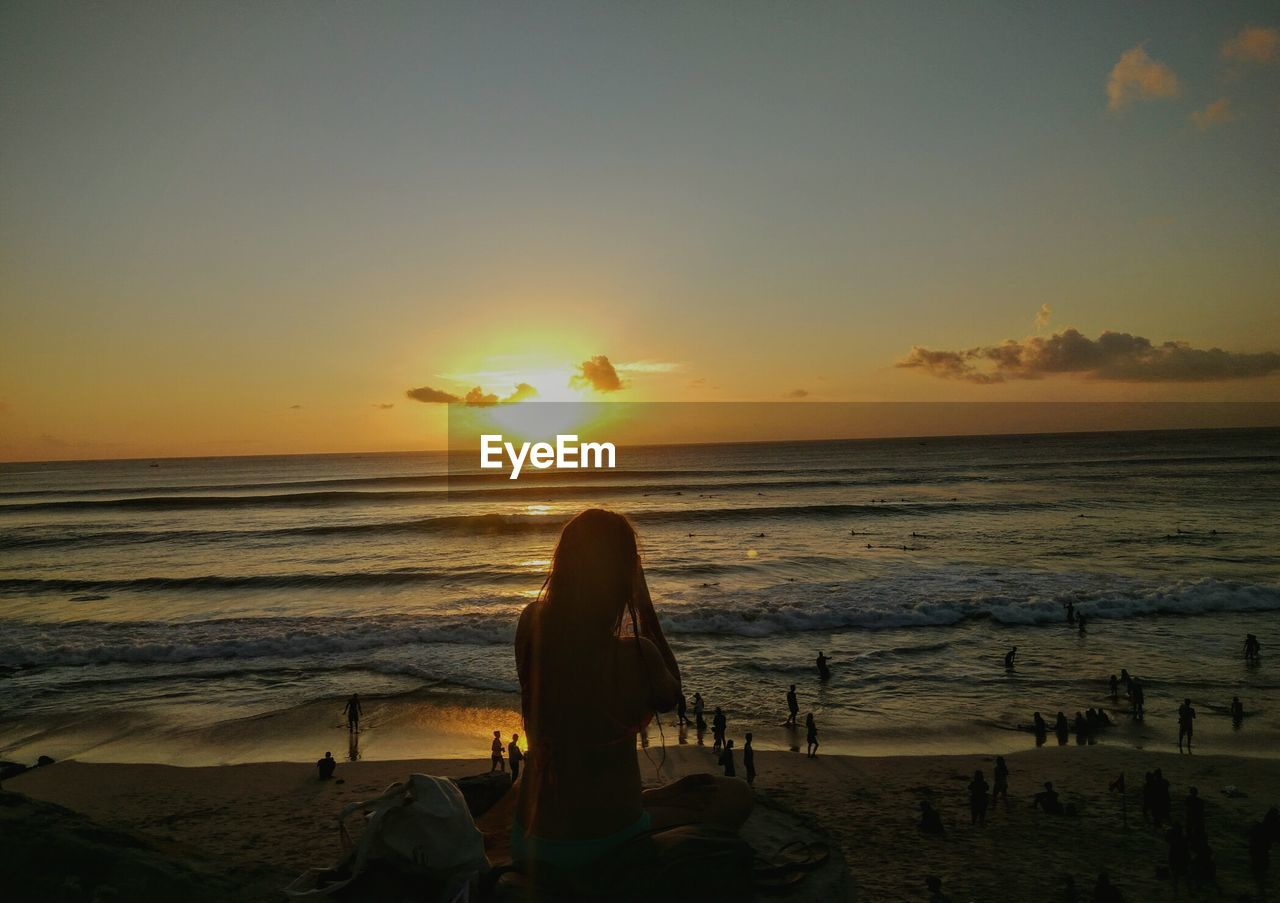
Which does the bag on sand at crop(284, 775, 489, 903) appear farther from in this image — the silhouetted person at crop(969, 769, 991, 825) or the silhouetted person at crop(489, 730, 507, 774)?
the silhouetted person at crop(489, 730, 507, 774)

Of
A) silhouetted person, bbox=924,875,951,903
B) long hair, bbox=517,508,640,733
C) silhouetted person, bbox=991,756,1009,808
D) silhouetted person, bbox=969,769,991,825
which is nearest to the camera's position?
long hair, bbox=517,508,640,733

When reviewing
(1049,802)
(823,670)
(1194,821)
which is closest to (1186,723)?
(1049,802)

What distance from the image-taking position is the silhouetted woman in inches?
130

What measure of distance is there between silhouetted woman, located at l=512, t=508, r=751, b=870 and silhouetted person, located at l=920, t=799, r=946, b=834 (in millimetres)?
7413

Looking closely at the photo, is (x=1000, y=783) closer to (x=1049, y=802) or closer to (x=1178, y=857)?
(x=1049, y=802)

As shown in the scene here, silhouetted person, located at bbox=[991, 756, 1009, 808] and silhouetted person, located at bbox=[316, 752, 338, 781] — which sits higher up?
silhouetted person, located at bbox=[991, 756, 1009, 808]

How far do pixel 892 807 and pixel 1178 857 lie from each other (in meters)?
3.31

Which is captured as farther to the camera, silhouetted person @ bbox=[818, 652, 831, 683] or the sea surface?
silhouetted person @ bbox=[818, 652, 831, 683]

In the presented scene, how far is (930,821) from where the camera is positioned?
31.3 ft

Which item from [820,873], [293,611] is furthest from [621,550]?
[293,611]

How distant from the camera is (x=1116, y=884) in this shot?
824cm

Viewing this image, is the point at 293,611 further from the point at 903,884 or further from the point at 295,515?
the point at 295,515

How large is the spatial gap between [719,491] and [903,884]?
2418 inches

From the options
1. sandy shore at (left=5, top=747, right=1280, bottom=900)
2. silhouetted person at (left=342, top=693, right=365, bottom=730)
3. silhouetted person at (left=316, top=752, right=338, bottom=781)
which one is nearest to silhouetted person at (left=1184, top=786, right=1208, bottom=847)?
sandy shore at (left=5, top=747, right=1280, bottom=900)
